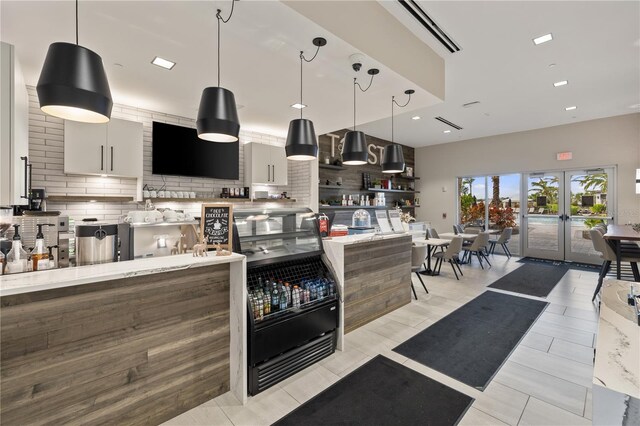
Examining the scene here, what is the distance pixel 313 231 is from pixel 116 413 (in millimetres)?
1886

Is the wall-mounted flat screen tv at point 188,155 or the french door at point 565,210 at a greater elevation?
the wall-mounted flat screen tv at point 188,155

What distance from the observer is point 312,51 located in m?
2.83

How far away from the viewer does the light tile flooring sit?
198 centimetres

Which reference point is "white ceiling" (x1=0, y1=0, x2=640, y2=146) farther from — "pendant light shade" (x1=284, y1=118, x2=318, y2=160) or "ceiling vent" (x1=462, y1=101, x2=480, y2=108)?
"pendant light shade" (x1=284, y1=118, x2=318, y2=160)

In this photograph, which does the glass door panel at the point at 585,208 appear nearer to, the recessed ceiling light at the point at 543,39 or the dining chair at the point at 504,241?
the dining chair at the point at 504,241

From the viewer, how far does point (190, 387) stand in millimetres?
2041

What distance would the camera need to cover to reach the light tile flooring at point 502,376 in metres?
1.98

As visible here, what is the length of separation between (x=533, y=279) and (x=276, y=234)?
18.2 feet

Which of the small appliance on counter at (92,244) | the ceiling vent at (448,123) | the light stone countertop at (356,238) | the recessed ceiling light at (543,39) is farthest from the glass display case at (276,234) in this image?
the ceiling vent at (448,123)

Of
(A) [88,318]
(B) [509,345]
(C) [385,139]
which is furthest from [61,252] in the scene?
(C) [385,139]

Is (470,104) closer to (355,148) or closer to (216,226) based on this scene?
(355,148)

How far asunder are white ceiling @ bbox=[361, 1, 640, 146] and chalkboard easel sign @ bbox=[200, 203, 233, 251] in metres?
2.67

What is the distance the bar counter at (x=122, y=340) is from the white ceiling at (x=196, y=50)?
Answer: 1.90 metres

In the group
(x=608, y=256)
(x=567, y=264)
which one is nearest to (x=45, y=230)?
(x=608, y=256)
